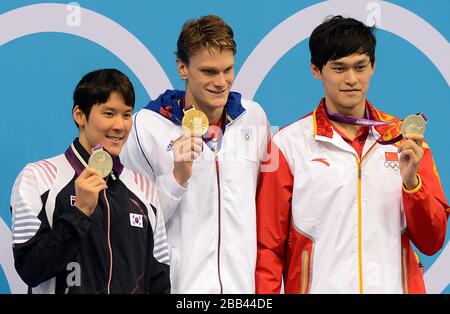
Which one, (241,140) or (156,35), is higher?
(156,35)

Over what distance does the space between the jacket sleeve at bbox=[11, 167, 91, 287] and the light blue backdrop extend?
826 mm

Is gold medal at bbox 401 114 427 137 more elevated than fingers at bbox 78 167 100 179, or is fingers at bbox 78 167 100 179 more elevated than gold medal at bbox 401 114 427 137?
gold medal at bbox 401 114 427 137

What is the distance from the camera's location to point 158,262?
3428 mm

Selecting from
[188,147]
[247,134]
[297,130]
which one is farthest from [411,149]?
[188,147]

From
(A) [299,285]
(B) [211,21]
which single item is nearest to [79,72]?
(B) [211,21]

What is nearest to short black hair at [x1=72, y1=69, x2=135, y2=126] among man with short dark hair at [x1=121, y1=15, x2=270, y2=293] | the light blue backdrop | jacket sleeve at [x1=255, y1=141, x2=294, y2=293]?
man with short dark hair at [x1=121, y1=15, x2=270, y2=293]

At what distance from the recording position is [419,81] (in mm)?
4262

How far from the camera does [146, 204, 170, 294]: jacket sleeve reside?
341cm

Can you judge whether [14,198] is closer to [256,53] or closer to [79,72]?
[79,72]

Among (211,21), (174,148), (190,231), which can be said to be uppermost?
(211,21)

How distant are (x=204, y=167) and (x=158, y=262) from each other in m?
0.37

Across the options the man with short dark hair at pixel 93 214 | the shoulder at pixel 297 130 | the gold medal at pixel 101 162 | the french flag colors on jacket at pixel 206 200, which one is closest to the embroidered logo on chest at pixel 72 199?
the man with short dark hair at pixel 93 214

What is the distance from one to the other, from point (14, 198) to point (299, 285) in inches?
38.6

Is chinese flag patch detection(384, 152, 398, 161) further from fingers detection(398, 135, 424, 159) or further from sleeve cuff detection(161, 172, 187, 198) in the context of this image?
sleeve cuff detection(161, 172, 187, 198)
